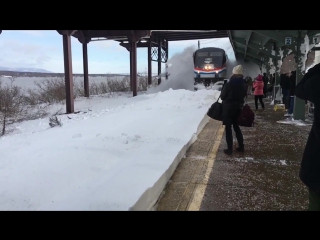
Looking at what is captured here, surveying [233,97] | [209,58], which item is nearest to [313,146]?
[233,97]

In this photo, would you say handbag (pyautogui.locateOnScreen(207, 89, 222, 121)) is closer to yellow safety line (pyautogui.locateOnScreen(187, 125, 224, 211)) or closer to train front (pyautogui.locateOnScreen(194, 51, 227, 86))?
yellow safety line (pyautogui.locateOnScreen(187, 125, 224, 211))

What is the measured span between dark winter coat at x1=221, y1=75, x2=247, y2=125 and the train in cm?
1606

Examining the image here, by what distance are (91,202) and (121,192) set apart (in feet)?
1.20

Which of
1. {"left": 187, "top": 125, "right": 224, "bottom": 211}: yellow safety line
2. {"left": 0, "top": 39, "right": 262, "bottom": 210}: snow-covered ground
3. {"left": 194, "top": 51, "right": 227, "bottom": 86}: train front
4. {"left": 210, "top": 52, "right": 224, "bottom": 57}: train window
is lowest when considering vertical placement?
{"left": 187, "top": 125, "right": 224, "bottom": 211}: yellow safety line

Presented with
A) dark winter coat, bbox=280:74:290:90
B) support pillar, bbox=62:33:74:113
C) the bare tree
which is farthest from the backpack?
the bare tree

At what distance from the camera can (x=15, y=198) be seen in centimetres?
335

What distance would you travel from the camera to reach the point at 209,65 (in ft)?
69.1

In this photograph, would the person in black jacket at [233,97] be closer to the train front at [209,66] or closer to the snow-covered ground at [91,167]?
the snow-covered ground at [91,167]

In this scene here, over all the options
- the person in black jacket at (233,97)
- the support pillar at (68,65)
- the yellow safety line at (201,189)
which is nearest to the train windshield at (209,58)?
the support pillar at (68,65)

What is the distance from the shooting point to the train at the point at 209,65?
2094 cm

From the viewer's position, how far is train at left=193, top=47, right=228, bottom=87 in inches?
824

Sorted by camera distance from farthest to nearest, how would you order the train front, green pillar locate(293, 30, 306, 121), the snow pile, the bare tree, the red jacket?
the train front < the bare tree < the red jacket < green pillar locate(293, 30, 306, 121) < the snow pile
